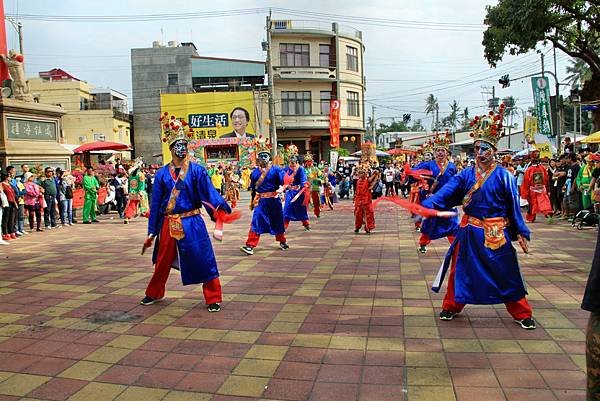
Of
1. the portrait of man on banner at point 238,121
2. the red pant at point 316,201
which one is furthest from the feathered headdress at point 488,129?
the portrait of man on banner at point 238,121

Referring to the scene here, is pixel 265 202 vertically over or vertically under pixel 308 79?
under

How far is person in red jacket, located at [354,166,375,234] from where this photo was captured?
36.7ft

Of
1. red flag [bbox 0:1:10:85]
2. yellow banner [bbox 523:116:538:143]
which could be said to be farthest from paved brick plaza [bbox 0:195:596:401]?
yellow banner [bbox 523:116:538:143]

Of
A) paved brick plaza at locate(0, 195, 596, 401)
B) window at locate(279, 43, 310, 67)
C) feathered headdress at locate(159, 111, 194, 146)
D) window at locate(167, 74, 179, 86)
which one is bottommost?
paved brick plaza at locate(0, 195, 596, 401)

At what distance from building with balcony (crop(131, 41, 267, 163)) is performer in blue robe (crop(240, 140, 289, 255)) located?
26.5 m

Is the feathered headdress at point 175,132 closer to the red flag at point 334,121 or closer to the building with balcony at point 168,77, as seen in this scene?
the red flag at point 334,121

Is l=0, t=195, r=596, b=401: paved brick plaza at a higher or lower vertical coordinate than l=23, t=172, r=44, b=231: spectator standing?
lower

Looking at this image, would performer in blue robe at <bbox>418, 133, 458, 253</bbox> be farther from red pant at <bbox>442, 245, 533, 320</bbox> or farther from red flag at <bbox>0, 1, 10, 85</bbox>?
red flag at <bbox>0, 1, 10, 85</bbox>

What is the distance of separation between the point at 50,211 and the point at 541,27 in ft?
42.2

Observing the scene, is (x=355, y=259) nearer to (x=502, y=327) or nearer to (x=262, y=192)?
(x=262, y=192)

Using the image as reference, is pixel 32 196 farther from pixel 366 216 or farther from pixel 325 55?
pixel 325 55

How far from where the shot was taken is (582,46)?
46.7 feet

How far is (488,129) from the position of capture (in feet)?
16.5

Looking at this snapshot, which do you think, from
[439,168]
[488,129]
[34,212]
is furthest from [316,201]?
[488,129]
